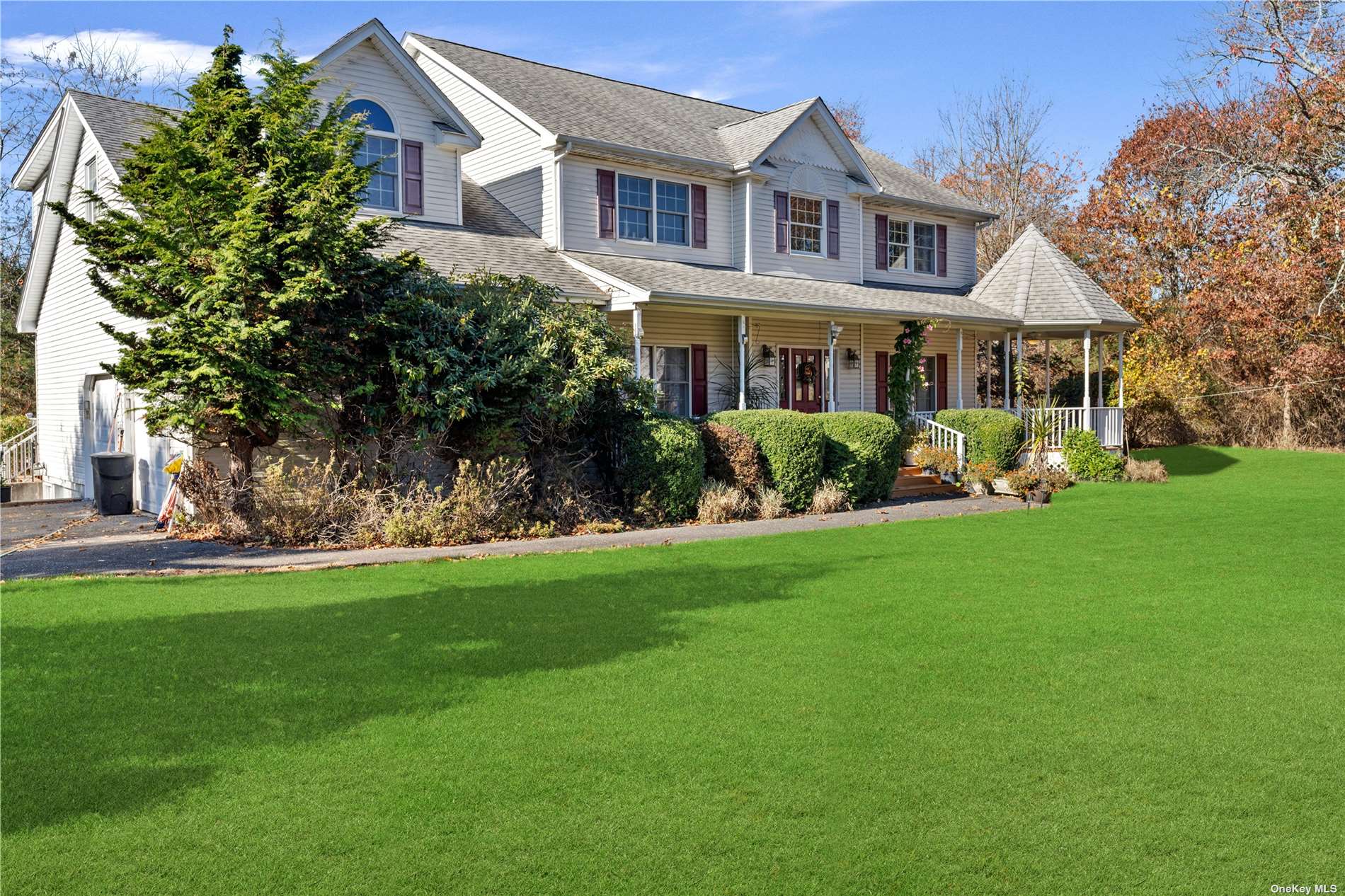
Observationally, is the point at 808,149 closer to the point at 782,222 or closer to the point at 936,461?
the point at 782,222

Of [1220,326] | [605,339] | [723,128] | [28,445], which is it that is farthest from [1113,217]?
[28,445]

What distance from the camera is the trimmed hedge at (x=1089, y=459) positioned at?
75.9ft

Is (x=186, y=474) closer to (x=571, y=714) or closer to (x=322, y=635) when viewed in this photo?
(x=322, y=635)

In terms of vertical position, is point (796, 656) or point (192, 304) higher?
point (192, 304)

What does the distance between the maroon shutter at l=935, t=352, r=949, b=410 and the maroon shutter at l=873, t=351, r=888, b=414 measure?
7.50 ft

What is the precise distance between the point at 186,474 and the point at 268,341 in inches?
123

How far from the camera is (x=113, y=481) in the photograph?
1725 centimetres

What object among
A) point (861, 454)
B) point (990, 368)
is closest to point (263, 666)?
point (861, 454)

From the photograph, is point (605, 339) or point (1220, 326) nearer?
point (605, 339)

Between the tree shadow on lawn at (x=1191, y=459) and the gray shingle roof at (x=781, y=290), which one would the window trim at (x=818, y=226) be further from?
the tree shadow on lawn at (x=1191, y=459)

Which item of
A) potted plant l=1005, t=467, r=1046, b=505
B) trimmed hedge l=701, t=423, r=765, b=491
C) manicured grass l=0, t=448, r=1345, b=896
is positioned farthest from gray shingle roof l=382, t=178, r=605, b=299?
manicured grass l=0, t=448, r=1345, b=896

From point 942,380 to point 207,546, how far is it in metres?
21.2

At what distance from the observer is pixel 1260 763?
5172mm

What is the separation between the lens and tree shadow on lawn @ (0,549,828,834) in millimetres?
5168
